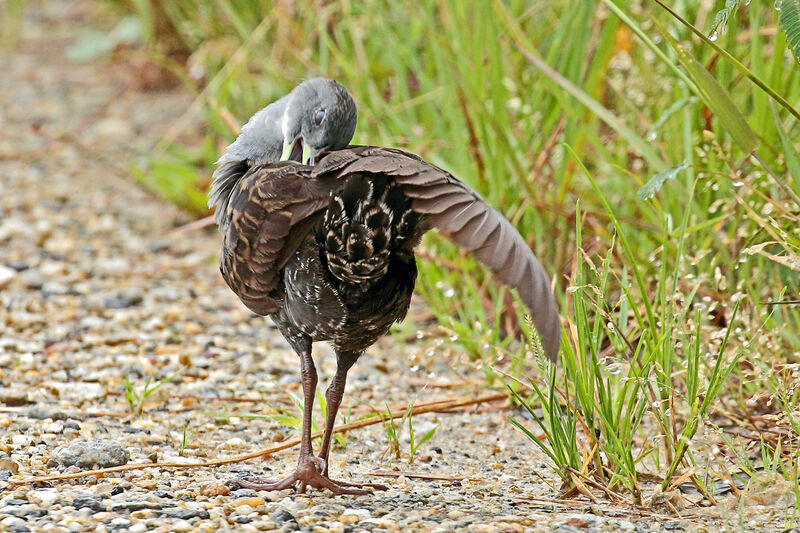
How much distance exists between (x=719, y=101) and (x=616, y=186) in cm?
174

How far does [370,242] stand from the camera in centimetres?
292

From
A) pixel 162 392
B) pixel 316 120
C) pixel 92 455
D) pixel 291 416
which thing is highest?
pixel 316 120

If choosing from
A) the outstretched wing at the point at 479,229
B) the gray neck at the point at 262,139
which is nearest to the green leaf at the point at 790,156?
the outstretched wing at the point at 479,229

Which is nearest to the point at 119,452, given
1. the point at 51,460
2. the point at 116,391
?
the point at 51,460

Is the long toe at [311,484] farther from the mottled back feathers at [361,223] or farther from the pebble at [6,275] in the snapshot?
the pebble at [6,275]

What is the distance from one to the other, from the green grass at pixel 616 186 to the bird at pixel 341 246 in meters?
0.41

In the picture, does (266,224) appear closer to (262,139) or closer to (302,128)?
(302,128)

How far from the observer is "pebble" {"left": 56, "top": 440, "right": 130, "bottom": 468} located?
320 cm

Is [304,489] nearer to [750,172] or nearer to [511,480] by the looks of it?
[511,480]

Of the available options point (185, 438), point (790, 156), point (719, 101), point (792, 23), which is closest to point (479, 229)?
point (719, 101)

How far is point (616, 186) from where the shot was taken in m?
4.69

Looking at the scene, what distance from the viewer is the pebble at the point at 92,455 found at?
10.5 feet

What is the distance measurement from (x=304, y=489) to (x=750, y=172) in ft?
7.03

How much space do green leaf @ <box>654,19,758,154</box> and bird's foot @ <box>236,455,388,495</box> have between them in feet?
4.86
